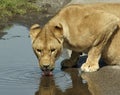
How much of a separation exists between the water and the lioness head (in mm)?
305

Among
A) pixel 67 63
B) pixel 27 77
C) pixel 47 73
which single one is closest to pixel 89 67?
pixel 67 63

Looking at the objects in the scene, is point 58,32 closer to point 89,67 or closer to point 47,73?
point 47,73

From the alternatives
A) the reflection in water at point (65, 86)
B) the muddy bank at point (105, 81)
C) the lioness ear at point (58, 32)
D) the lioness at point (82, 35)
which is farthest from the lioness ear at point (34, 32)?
the muddy bank at point (105, 81)

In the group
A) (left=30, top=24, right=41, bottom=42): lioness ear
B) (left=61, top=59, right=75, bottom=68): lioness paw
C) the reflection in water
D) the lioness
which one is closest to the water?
the reflection in water

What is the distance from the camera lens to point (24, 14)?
16.6 metres

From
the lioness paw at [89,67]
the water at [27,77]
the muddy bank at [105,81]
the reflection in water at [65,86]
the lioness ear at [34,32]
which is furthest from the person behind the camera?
the lioness paw at [89,67]

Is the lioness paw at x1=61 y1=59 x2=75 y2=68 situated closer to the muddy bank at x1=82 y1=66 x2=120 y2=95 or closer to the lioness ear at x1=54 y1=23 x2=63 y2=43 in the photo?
the muddy bank at x1=82 y1=66 x2=120 y2=95

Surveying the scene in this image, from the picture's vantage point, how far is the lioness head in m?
8.98

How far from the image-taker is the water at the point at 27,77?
851cm

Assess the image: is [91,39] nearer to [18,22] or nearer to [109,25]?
[109,25]

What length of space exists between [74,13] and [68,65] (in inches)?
42.6

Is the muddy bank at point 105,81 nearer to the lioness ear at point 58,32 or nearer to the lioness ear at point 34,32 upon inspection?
the lioness ear at point 58,32

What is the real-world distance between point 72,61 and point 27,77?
4.08 ft

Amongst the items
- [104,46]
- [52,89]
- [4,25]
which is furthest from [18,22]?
[52,89]
